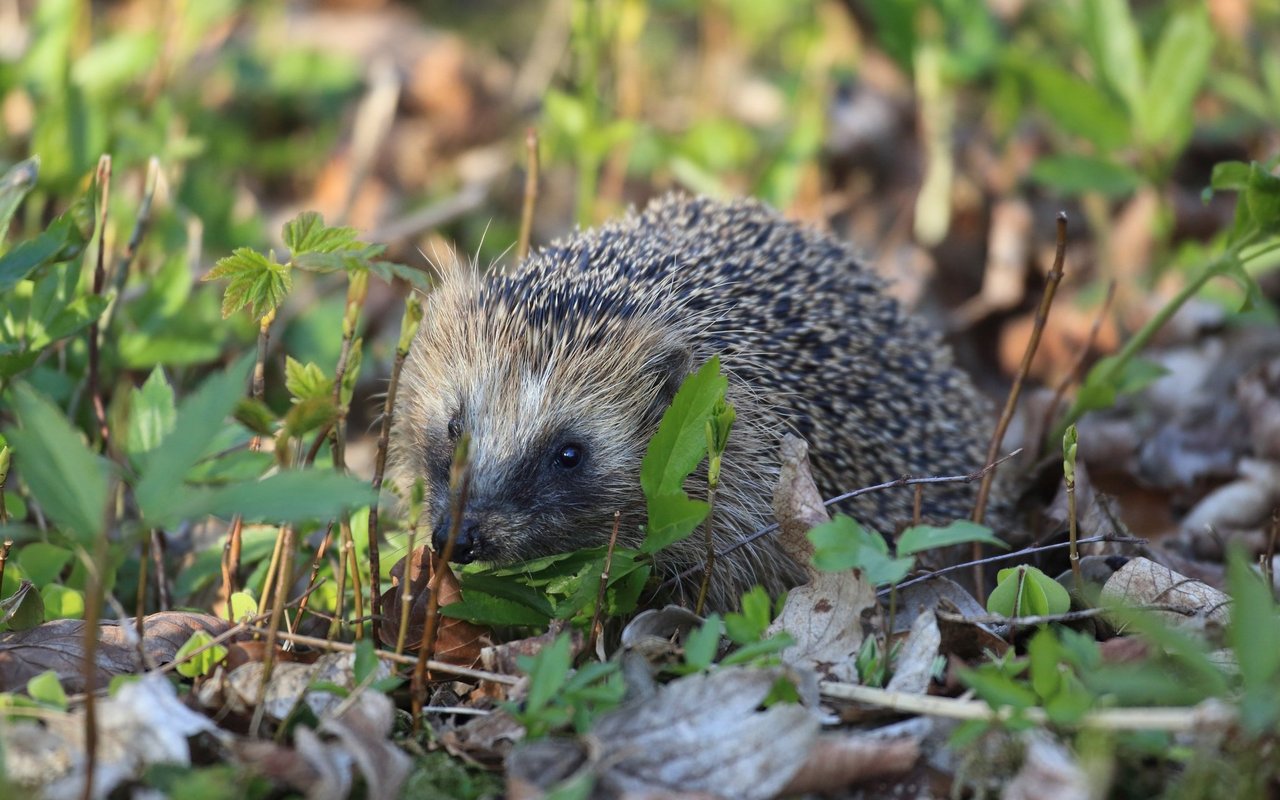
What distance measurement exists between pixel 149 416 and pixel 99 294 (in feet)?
1.90

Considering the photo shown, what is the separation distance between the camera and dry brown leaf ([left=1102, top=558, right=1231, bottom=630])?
307cm

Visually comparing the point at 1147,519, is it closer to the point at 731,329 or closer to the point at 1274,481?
the point at 1274,481

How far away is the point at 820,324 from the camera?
13.7 feet

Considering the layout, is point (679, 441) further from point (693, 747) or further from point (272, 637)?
point (272, 637)

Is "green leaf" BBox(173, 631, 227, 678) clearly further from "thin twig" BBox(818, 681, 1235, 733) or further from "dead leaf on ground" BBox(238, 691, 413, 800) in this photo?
"thin twig" BBox(818, 681, 1235, 733)

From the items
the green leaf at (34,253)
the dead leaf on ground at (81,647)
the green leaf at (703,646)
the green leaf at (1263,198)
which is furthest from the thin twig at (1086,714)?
the green leaf at (34,253)

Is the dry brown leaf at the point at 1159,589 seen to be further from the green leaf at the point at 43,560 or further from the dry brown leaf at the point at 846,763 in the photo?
the green leaf at the point at 43,560

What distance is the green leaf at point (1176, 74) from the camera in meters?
5.30

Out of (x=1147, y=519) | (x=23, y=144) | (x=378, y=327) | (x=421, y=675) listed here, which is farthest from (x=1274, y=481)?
(x=23, y=144)

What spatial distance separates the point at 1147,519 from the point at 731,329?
5.59ft

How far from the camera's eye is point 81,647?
293 centimetres

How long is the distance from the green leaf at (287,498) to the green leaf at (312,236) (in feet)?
2.88

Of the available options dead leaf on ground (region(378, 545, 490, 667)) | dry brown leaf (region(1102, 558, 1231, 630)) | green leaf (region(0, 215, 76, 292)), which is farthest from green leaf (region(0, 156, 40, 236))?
dry brown leaf (region(1102, 558, 1231, 630))

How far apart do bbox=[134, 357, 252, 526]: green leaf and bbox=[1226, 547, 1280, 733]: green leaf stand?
188 centimetres
